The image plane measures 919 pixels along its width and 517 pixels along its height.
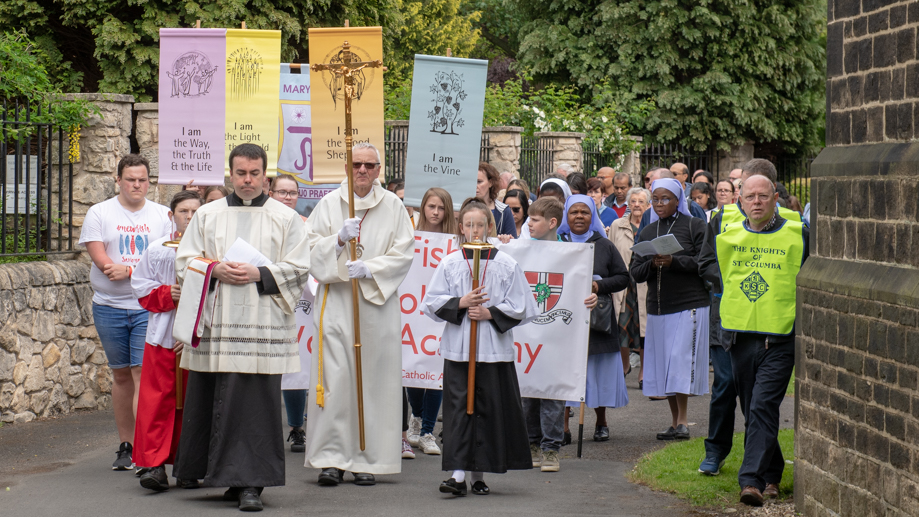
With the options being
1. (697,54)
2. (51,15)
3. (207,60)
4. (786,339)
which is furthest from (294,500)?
(697,54)

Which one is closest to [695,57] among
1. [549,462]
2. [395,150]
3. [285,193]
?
[395,150]

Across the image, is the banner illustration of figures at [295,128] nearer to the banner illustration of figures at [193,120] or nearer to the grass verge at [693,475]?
the banner illustration of figures at [193,120]

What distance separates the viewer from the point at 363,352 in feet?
24.0

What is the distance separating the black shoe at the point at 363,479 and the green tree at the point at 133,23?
13.9 m

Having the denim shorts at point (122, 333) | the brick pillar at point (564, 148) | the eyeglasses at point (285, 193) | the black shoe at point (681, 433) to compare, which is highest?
the brick pillar at point (564, 148)

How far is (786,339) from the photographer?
6727 mm

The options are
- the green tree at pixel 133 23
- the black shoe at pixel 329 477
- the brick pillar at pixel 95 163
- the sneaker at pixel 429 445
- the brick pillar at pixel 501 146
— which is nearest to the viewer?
the black shoe at pixel 329 477

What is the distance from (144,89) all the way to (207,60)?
11.7m

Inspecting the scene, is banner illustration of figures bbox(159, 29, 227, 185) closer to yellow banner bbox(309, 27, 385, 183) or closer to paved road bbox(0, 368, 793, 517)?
yellow banner bbox(309, 27, 385, 183)

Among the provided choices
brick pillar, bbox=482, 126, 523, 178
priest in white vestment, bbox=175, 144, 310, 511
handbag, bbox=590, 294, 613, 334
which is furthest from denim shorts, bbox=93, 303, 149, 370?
brick pillar, bbox=482, 126, 523, 178

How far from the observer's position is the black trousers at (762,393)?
260 inches

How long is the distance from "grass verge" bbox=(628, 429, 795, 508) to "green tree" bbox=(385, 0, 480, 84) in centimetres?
2408

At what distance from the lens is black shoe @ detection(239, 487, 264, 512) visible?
6.37 m

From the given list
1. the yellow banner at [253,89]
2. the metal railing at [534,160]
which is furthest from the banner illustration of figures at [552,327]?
the metal railing at [534,160]
